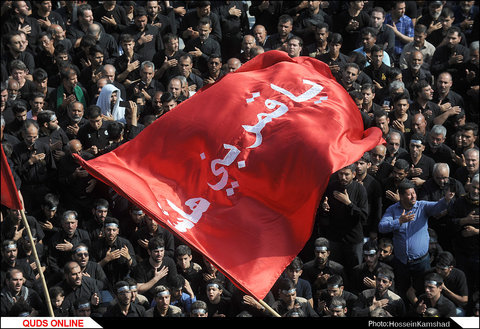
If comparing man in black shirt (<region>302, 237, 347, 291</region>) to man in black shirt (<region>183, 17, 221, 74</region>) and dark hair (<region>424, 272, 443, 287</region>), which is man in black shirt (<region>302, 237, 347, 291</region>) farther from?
man in black shirt (<region>183, 17, 221, 74</region>)

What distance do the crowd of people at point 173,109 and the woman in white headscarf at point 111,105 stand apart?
0.06ft

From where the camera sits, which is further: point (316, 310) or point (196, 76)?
point (196, 76)

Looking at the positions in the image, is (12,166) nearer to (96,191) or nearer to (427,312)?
(96,191)

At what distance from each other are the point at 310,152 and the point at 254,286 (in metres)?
1.45

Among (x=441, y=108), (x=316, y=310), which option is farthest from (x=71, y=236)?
(x=441, y=108)

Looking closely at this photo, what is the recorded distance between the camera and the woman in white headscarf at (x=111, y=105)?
571 inches

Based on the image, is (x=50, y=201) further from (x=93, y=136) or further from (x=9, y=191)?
(x=9, y=191)

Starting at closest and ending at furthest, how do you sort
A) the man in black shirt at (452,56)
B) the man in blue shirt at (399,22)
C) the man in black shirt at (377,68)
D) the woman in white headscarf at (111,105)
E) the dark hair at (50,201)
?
the dark hair at (50,201)
the woman in white headscarf at (111,105)
the man in black shirt at (377,68)
the man in black shirt at (452,56)
the man in blue shirt at (399,22)

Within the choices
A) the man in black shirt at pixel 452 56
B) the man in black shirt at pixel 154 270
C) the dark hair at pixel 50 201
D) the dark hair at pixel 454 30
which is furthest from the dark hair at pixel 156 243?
the dark hair at pixel 454 30

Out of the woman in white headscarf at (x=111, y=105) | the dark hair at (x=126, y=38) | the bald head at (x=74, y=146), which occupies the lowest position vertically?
the woman in white headscarf at (x=111, y=105)

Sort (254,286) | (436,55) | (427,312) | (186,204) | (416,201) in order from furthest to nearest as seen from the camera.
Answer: (436,55) < (416,201) < (427,312) < (186,204) < (254,286)

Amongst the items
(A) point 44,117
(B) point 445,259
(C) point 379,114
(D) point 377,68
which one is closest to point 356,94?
(C) point 379,114

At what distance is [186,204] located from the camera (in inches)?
406

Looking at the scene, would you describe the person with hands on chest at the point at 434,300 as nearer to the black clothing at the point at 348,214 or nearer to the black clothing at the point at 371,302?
the black clothing at the point at 371,302
